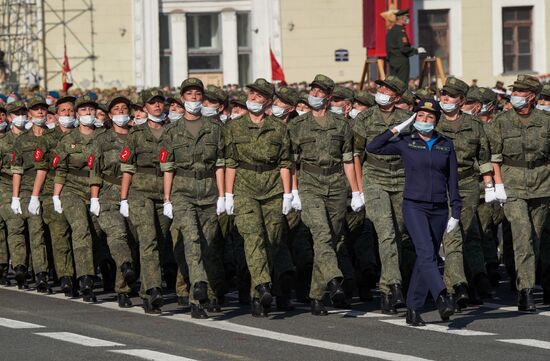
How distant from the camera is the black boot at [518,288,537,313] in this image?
1580 centimetres

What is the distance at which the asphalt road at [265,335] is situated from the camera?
12922mm

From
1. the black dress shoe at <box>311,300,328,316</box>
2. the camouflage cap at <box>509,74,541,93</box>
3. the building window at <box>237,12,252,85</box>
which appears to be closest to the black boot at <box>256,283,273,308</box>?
the black dress shoe at <box>311,300,328,316</box>

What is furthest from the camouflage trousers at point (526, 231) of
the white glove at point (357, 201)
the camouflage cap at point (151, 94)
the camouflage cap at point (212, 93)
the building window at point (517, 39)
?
the building window at point (517, 39)

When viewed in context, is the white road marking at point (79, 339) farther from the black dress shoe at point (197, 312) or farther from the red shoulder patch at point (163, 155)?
the red shoulder patch at point (163, 155)

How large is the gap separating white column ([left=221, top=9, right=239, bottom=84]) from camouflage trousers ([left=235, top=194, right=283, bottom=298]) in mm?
42550

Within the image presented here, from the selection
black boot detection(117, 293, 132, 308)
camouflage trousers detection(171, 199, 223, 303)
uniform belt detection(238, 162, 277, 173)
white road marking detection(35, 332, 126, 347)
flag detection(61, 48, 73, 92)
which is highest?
flag detection(61, 48, 73, 92)

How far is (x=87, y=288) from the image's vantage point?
1722cm

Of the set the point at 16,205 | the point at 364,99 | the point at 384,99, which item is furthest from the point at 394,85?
the point at 16,205

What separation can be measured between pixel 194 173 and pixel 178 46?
42707 mm

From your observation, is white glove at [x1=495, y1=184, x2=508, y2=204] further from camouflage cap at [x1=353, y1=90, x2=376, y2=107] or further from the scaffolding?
the scaffolding

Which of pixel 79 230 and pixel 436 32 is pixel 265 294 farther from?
pixel 436 32

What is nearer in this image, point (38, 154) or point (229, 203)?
point (229, 203)

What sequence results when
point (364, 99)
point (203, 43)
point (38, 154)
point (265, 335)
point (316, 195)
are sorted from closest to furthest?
point (265, 335) < point (316, 195) < point (364, 99) < point (38, 154) < point (203, 43)

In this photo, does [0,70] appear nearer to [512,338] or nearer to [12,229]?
[12,229]
